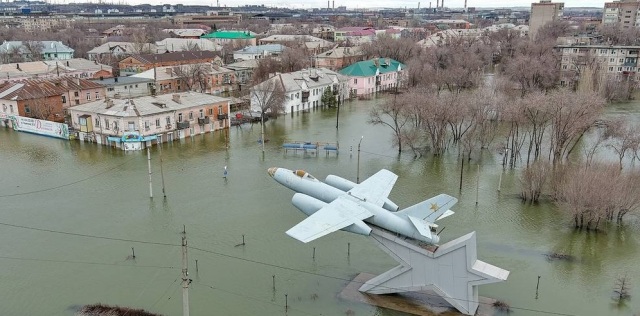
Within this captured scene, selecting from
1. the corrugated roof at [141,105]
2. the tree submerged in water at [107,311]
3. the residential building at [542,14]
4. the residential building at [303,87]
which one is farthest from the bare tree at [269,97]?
the residential building at [542,14]

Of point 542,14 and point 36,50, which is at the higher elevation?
point 542,14

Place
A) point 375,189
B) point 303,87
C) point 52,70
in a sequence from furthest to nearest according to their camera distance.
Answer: point 52,70
point 303,87
point 375,189

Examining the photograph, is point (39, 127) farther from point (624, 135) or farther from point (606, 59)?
point (606, 59)

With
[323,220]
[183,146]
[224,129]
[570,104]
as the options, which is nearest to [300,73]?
[224,129]

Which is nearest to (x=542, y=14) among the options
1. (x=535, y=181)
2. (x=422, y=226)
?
(x=535, y=181)

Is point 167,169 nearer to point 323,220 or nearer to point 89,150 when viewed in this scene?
point 89,150

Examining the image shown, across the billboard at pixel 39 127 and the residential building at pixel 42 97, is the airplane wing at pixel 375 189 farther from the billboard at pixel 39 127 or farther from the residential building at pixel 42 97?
the residential building at pixel 42 97

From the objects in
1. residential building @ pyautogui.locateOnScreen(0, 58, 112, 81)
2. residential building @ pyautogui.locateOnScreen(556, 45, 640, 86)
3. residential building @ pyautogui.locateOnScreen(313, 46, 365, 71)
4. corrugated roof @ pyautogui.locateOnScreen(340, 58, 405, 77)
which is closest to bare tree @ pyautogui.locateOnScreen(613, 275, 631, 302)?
corrugated roof @ pyautogui.locateOnScreen(340, 58, 405, 77)
